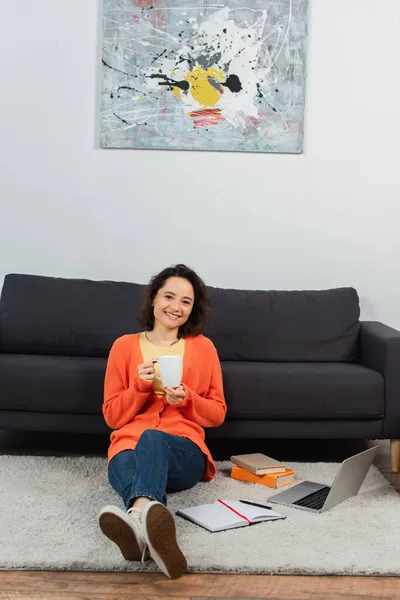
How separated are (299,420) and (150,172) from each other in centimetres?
160

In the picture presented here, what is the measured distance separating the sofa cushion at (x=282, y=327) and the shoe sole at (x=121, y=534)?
1560 millimetres

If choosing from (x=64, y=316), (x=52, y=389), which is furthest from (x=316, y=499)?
(x=64, y=316)

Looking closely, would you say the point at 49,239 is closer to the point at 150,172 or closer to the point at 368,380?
the point at 150,172

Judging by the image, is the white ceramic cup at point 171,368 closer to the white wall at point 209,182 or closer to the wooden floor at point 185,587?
the wooden floor at point 185,587

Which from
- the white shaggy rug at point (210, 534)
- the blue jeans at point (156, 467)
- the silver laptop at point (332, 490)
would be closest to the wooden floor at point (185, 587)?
the white shaggy rug at point (210, 534)

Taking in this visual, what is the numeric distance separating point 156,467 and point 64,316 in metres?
1.44

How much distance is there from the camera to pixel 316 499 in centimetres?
277

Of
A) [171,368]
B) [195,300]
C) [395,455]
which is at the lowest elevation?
[395,455]

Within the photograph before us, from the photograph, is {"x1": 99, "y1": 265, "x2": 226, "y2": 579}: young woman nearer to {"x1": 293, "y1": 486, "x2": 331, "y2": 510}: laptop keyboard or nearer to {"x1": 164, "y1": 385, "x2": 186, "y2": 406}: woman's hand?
{"x1": 164, "y1": 385, "x2": 186, "y2": 406}: woman's hand

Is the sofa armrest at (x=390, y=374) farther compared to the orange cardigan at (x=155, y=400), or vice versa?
the sofa armrest at (x=390, y=374)

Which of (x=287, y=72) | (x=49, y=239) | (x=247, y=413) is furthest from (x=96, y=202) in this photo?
(x=247, y=413)

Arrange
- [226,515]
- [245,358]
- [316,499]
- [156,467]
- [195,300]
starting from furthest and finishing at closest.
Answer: [245,358] < [195,300] < [316,499] < [226,515] < [156,467]

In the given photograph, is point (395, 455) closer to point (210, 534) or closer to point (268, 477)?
point (268, 477)

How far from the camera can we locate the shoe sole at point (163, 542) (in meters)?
2.07
